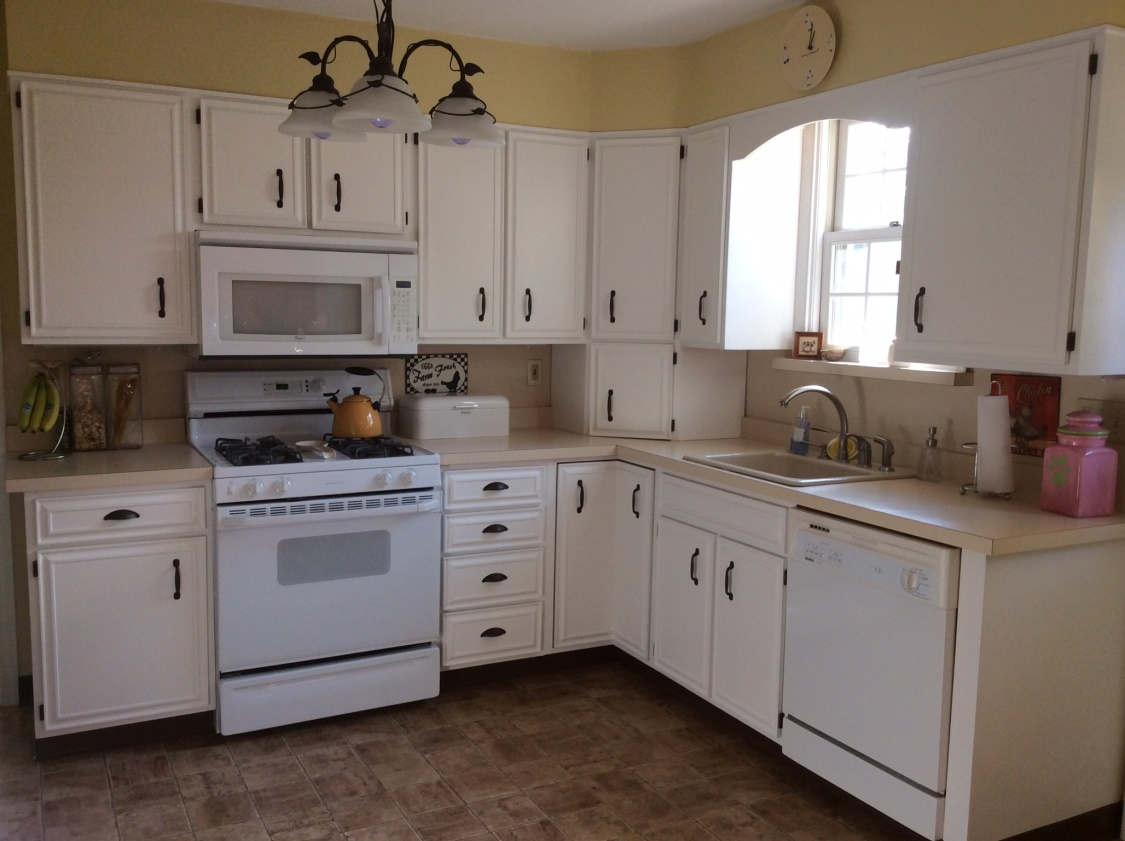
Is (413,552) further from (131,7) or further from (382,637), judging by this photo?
(131,7)

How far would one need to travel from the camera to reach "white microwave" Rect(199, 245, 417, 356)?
3.26 m

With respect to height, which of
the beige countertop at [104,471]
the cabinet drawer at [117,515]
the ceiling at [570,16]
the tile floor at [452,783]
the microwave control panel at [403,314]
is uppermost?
the ceiling at [570,16]

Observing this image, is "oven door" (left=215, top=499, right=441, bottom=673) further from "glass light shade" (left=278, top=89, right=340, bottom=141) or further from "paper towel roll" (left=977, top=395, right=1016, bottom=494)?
"paper towel roll" (left=977, top=395, right=1016, bottom=494)

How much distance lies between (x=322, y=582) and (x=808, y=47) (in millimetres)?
2451

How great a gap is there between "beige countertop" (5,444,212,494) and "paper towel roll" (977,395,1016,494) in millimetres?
2376

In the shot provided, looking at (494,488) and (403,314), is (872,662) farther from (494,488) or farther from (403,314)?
(403,314)

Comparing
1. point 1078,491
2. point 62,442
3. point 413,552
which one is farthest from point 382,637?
point 1078,491

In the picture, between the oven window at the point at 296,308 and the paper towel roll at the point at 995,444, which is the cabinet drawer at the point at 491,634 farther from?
the paper towel roll at the point at 995,444

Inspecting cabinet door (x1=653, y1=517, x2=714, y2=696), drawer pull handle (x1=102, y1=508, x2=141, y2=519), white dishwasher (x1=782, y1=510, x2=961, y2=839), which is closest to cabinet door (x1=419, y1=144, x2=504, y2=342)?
cabinet door (x1=653, y1=517, x2=714, y2=696)

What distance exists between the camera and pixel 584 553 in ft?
12.2

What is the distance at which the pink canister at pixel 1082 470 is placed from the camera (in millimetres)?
2445

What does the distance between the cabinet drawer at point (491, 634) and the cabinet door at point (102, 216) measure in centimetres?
144

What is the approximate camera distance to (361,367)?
379cm

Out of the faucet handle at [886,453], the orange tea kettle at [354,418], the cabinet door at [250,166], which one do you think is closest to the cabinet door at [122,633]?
the orange tea kettle at [354,418]
